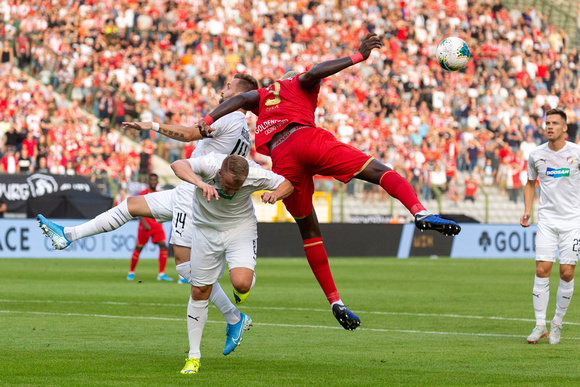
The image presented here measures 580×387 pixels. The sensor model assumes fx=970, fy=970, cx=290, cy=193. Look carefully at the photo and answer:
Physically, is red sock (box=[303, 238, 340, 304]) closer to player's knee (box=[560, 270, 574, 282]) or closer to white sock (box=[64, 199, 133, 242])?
white sock (box=[64, 199, 133, 242])

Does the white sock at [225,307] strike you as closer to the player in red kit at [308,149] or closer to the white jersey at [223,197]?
the player in red kit at [308,149]

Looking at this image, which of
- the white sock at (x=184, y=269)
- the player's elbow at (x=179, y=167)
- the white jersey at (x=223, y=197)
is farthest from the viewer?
the white sock at (x=184, y=269)

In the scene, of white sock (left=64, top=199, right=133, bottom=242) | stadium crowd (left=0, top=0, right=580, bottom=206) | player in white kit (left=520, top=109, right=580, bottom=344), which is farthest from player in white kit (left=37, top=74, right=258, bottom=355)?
stadium crowd (left=0, top=0, right=580, bottom=206)

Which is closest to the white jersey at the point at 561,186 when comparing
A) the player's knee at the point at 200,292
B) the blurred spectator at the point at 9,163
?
the player's knee at the point at 200,292

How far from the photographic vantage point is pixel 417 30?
136ft

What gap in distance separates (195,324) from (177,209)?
9.20 ft

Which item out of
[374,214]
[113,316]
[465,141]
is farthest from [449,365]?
[465,141]

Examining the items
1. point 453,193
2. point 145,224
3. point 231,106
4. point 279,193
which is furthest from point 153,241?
point 453,193

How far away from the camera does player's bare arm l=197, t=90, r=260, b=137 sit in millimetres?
9242

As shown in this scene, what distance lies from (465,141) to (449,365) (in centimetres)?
2780

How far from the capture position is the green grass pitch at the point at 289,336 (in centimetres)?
834

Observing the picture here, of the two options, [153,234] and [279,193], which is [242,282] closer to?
[279,193]

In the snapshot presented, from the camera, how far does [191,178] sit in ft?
27.3

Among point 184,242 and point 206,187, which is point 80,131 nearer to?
point 184,242
